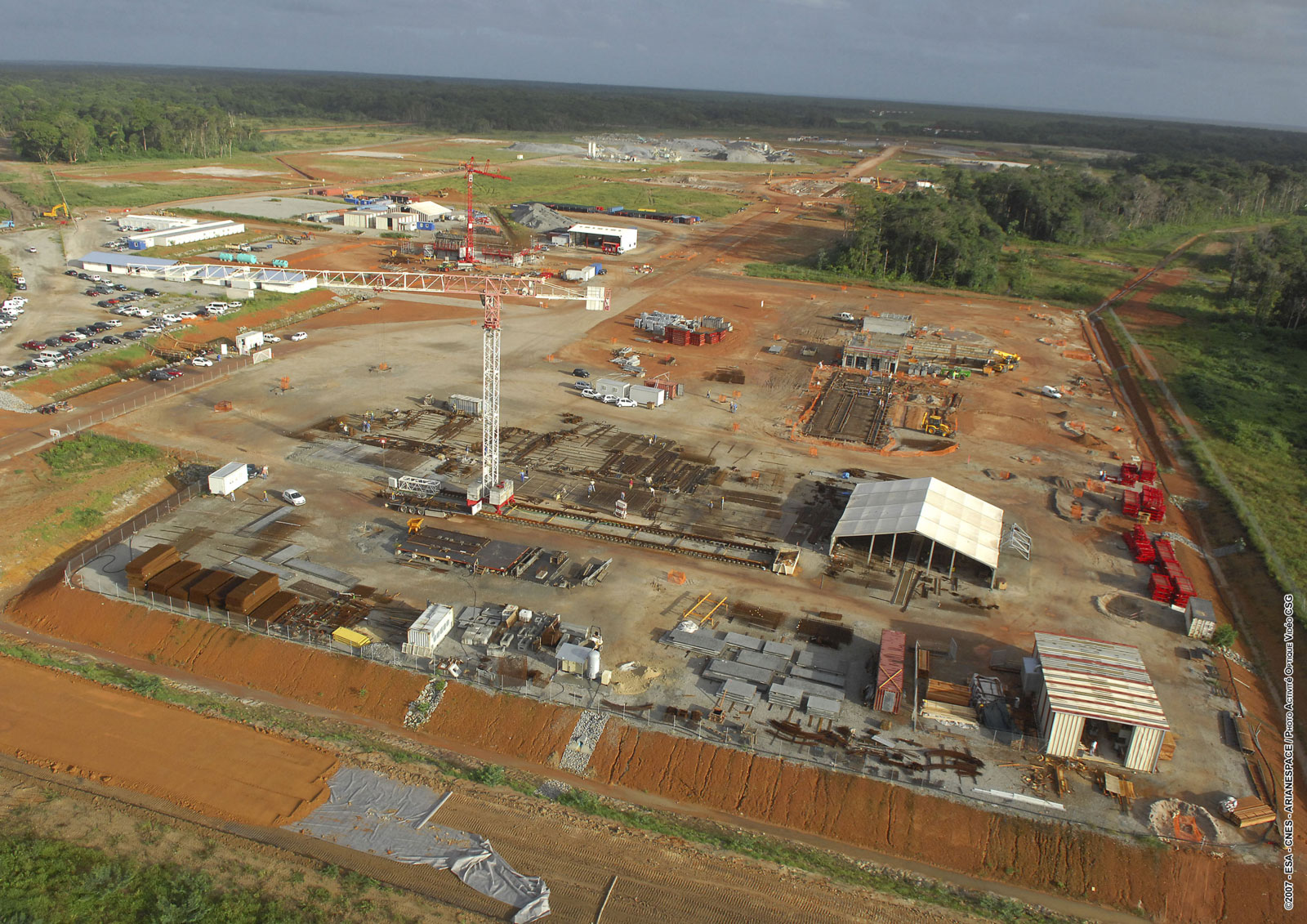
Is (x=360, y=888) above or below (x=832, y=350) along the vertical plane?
below

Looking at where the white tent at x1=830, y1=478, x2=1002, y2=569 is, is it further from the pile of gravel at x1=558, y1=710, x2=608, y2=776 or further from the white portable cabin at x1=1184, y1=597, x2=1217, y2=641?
the pile of gravel at x1=558, y1=710, x2=608, y2=776

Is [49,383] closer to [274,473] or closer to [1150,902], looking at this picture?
[274,473]

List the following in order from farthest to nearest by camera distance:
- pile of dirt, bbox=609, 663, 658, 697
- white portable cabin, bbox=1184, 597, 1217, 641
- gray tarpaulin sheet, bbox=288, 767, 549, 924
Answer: white portable cabin, bbox=1184, 597, 1217, 641
pile of dirt, bbox=609, 663, 658, 697
gray tarpaulin sheet, bbox=288, 767, 549, 924

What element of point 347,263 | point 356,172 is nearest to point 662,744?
point 347,263

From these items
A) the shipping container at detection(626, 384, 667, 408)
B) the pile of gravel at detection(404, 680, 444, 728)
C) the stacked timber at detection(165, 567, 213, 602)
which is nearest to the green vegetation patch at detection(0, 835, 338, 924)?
the pile of gravel at detection(404, 680, 444, 728)

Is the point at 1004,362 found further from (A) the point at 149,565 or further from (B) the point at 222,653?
(A) the point at 149,565

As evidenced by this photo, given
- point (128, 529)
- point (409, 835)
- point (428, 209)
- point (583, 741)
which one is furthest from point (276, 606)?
point (428, 209)
